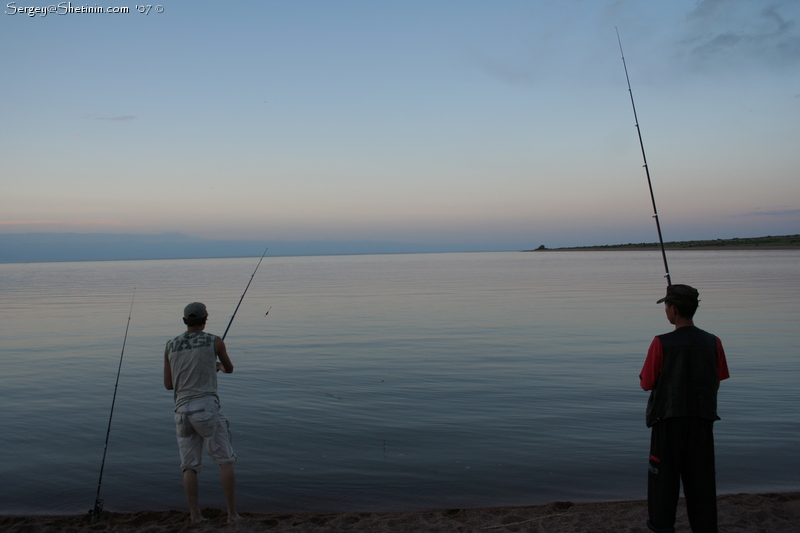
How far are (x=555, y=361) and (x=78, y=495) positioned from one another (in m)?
8.56

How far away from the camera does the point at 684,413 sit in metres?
3.80

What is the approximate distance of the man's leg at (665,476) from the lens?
12.7 feet

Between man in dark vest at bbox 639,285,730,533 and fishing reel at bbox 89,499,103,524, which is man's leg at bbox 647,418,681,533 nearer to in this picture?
man in dark vest at bbox 639,285,730,533

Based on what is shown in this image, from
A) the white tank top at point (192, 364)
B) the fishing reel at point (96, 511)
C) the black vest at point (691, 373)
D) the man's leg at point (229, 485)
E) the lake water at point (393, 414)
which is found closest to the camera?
the black vest at point (691, 373)

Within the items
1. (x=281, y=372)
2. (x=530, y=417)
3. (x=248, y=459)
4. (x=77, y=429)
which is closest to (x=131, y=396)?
(x=77, y=429)

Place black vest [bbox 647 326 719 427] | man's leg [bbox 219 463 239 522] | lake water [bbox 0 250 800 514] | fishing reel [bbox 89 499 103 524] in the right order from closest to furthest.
Answer: black vest [bbox 647 326 719 427] → man's leg [bbox 219 463 239 522] → fishing reel [bbox 89 499 103 524] → lake water [bbox 0 250 800 514]

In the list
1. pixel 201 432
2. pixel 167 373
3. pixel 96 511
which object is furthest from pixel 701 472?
pixel 96 511

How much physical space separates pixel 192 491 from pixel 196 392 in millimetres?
898

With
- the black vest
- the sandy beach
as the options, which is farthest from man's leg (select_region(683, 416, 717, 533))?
the sandy beach

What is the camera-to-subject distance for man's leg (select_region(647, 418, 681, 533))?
12.7ft

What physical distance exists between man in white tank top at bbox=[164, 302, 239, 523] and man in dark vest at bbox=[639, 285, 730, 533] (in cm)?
312

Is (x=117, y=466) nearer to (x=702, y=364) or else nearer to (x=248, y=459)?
(x=248, y=459)

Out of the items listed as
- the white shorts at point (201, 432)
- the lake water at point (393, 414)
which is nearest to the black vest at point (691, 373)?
the lake water at point (393, 414)

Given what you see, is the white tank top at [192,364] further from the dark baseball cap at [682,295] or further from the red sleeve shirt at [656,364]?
the dark baseball cap at [682,295]
